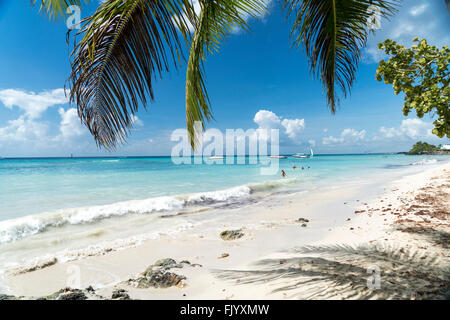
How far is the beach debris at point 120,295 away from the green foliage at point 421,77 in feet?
19.0

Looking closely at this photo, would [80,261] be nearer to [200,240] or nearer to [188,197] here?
[200,240]

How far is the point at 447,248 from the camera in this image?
360 centimetres

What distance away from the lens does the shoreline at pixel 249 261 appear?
2.91 meters

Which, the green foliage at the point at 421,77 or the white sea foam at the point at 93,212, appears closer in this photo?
the green foliage at the point at 421,77

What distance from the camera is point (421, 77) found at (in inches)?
166

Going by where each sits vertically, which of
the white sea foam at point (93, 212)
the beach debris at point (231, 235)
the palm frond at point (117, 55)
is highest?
the palm frond at point (117, 55)

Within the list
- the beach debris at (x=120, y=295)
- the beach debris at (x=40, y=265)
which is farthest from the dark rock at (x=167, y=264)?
the beach debris at (x=40, y=265)

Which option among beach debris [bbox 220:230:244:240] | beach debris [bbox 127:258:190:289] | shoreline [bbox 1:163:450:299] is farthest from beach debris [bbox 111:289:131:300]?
beach debris [bbox 220:230:244:240]

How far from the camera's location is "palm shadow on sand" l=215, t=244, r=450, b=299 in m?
2.48

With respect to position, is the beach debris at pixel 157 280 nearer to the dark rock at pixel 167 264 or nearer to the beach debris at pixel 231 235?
the dark rock at pixel 167 264

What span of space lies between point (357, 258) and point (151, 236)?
504cm

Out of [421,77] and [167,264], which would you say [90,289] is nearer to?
[167,264]

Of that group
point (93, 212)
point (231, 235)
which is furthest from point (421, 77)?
point (93, 212)

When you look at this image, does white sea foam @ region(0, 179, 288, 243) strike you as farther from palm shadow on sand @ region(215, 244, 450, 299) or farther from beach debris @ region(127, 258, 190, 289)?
palm shadow on sand @ region(215, 244, 450, 299)
